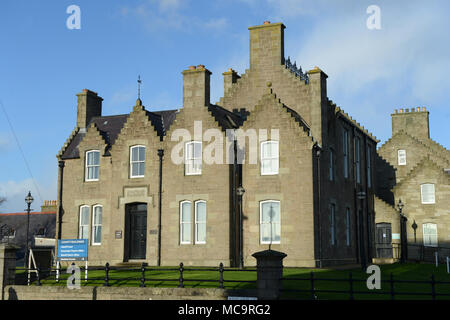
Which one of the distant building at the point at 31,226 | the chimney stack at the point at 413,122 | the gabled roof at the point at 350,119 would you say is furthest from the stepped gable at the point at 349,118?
the distant building at the point at 31,226

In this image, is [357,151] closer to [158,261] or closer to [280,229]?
[280,229]

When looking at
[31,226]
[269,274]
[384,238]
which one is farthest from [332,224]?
[31,226]

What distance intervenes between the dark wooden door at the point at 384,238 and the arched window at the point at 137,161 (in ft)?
68.6

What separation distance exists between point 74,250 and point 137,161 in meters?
9.29

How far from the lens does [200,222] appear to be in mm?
32438

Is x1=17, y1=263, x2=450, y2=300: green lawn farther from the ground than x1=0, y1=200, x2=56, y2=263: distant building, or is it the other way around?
x1=0, y1=200, x2=56, y2=263: distant building

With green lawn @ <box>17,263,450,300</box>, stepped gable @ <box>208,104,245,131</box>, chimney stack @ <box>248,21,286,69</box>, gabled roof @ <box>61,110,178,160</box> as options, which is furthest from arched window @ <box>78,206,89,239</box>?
chimney stack @ <box>248,21,286,69</box>

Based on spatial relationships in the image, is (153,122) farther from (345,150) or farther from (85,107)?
(345,150)

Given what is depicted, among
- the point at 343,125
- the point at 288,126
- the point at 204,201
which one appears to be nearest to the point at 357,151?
the point at 343,125

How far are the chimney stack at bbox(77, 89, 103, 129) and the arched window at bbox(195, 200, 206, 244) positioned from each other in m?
12.4

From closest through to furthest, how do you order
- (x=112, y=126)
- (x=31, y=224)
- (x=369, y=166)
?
1. (x=112, y=126)
2. (x=369, y=166)
3. (x=31, y=224)

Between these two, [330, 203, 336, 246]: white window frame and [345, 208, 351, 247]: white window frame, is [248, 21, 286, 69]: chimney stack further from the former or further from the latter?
[345, 208, 351, 247]: white window frame

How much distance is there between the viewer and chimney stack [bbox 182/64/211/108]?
110 feet
